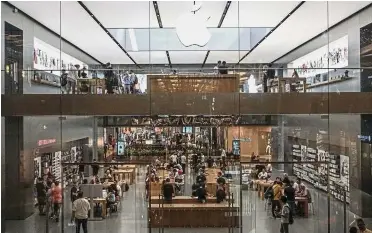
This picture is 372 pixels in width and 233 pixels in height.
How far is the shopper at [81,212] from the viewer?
11.0 metres

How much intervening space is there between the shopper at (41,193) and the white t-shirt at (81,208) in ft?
4.97

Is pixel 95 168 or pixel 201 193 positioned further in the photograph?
pixel 201 193

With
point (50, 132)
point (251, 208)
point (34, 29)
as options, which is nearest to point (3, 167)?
point (50, 132)

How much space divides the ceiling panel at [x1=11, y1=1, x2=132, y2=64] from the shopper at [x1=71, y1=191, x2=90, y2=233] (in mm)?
3722

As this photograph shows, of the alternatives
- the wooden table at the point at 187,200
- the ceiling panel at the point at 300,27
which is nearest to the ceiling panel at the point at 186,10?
the ceiling panel at the point at 300,27

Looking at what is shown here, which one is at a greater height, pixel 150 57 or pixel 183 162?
pixel 150 57

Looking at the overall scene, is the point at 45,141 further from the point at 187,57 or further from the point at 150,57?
the point at 187,57

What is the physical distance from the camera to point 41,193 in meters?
12.2

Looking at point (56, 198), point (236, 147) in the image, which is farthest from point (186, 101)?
point (56, 198)

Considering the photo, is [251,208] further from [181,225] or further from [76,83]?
[76,83]

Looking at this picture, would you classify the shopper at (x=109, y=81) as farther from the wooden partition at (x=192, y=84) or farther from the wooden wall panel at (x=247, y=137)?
the wooden wall panel at (x=247, y=137)

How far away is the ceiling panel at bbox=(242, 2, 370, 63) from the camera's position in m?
11.9

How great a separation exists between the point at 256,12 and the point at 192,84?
2669 mm

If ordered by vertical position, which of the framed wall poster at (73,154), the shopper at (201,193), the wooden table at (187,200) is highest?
the framed wall poster at (73,154)
